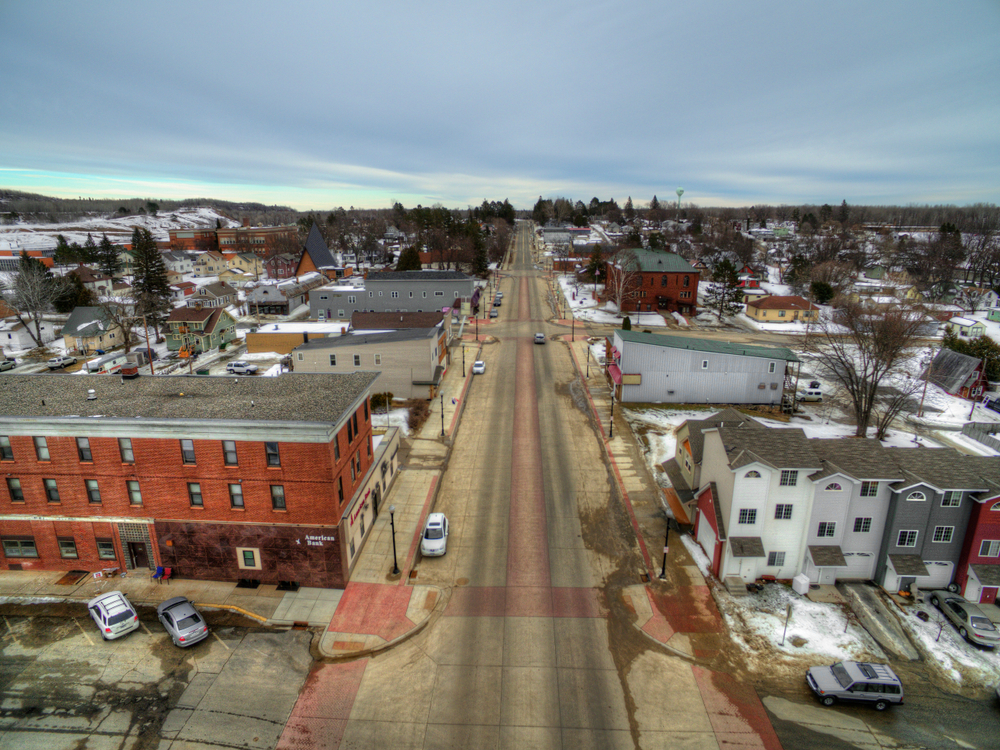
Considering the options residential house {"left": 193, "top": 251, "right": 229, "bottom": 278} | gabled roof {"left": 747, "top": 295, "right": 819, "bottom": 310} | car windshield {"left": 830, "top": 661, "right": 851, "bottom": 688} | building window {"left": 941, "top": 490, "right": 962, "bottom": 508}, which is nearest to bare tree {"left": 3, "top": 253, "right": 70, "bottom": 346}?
residential house {"left": 193, "top": 251, "right": 229, "bottom": 278}

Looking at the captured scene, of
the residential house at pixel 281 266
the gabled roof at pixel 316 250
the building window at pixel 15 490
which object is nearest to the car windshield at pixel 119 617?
the building window at pixel 15 490

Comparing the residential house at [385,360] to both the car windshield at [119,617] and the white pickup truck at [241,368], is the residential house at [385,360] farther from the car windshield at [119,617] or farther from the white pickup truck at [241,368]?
the car windshield at [119,617]

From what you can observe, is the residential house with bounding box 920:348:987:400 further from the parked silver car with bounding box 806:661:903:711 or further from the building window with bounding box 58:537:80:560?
the building window with bounding box 58:537:80:560

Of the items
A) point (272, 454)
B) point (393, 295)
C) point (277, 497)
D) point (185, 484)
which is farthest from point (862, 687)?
point (393, 295)

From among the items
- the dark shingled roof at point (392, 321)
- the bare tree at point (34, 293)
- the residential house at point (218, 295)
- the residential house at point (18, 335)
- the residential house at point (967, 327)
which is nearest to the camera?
the dark shingled roof at point (392, 321)

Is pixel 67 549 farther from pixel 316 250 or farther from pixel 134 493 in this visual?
pixel 316 250

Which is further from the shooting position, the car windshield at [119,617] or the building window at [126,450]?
the building window at [126,450]
